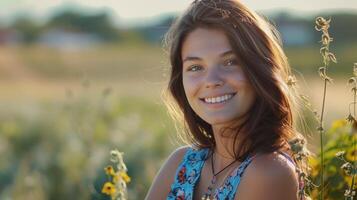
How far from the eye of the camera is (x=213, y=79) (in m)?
2.88

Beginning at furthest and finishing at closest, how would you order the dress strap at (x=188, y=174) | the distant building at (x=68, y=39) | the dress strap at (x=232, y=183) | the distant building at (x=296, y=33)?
the distant building at (x=68, y=39), the distant building at (x=296, y=33), the dress strap at (x=188, y=174), the dress strap at (x=232, y=183)

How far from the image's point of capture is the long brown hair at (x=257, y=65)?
287 centimetres

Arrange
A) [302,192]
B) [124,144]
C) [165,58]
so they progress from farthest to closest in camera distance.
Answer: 1. [124,144]
2. [165,58]
3. [302,192]

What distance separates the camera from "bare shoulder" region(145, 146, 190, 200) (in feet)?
10.6

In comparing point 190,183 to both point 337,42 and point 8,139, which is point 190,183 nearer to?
point 8,139

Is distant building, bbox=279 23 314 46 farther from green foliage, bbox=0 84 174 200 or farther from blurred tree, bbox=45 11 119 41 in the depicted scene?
green foliage, bbox=0 84 174 200

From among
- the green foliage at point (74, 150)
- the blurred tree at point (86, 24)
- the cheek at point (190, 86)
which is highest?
the blurred tree at point (86, 24)

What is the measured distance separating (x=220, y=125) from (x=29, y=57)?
5284 cm

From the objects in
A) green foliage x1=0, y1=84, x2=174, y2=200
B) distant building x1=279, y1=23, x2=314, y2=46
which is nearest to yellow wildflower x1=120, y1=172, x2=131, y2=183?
green foliage x1=0, y1=84, x2=174, y2=200

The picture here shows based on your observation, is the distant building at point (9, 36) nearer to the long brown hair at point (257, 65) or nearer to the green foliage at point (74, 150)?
the green foliage at point (74, 150)

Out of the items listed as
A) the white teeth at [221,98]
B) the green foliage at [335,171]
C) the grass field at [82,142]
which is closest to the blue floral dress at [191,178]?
the white teeth at [221,98]

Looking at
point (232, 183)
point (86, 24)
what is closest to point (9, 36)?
point (86, 24)

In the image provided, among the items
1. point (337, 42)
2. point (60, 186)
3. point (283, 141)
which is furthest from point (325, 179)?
point (337, 42)

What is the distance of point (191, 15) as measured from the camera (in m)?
3.07
